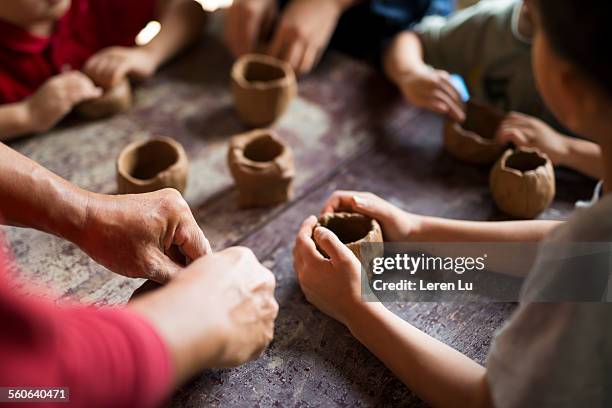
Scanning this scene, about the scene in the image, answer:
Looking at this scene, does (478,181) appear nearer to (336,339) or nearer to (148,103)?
(336,339)

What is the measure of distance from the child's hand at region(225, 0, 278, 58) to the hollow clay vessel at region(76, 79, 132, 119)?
346 millimetres

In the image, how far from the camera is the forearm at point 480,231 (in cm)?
123

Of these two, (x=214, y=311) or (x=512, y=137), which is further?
(x=512, y=137)

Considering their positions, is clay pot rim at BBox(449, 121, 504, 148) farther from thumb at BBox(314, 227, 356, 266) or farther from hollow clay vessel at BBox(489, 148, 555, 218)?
thumb at BBox(314, 227, 356, 266)

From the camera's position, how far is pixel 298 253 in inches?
46.8

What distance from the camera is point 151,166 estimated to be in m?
1.40

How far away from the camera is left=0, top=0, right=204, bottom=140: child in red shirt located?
1515mm

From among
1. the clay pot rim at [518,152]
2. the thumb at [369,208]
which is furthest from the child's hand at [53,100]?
the clay pot rim at [518,152]

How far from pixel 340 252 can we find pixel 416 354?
220mm

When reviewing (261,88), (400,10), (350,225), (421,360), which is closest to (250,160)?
(261,88)

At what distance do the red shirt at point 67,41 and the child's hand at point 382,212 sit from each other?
2.90 feet

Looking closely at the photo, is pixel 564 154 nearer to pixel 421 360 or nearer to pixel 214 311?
pixel 421 360

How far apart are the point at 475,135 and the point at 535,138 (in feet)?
0.45

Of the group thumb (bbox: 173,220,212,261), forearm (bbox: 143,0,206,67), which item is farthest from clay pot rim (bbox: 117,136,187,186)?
forearm (bbox: 143,0,206,67)
